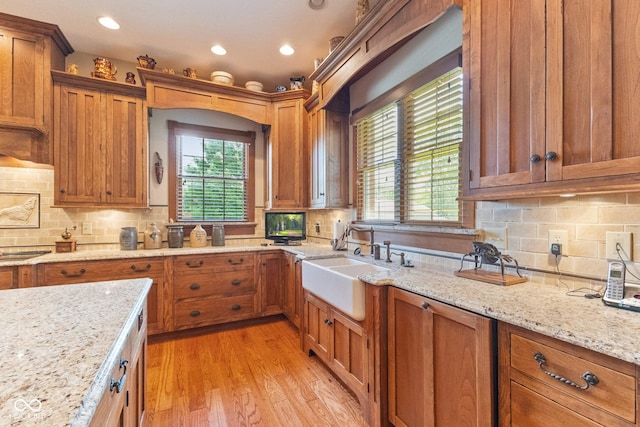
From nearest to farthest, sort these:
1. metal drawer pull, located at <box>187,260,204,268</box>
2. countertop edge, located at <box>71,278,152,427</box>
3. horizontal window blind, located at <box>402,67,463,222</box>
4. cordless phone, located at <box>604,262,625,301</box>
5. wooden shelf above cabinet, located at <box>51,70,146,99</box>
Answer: countertop edge, located at <box>71,278,152,427</box>
cordless phone, located at <box>604,262,625,301</box>
horizontal window blind, located at <box>402,67,463,222</box>
wooden shelf above cabinet, located at <box>51,70,146,99</box>
metal drawer pull, located at <box>187,260,204,268</box>

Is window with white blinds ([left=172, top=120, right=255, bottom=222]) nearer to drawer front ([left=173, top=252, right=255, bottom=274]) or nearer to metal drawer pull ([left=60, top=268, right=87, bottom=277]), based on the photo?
drawer front ([left=173, top=252, right=255, bottom=274])

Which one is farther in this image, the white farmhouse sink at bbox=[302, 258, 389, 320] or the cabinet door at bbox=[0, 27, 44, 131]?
the cabinet door at bbox=[0, 27, 44, 131]

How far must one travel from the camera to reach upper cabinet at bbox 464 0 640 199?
99 centimetres

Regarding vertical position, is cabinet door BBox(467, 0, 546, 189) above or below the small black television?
above

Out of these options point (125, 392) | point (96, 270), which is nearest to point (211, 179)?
point (96, 270)

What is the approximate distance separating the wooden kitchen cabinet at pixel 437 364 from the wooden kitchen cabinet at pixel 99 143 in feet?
9.50

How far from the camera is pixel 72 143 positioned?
112 inches

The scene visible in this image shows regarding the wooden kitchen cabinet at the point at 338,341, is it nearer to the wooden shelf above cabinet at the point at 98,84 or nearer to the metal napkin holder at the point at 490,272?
the metal napkin holder at the point at 490,272

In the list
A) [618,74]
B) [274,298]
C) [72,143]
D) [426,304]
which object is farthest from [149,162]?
[618,74]

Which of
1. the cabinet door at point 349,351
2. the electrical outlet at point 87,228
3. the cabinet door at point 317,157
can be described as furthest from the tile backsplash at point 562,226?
the electrical outlet at point 87,228

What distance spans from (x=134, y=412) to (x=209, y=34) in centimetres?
303

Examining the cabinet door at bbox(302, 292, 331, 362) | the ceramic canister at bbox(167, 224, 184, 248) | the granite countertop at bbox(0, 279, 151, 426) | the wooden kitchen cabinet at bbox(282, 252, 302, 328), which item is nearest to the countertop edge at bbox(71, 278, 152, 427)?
the granite countertop at bbox(0, 279, 151, 426)

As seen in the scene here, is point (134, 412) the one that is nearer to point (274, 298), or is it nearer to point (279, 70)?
point (274, 298)

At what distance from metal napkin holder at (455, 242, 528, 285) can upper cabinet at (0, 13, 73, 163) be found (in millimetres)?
3684
